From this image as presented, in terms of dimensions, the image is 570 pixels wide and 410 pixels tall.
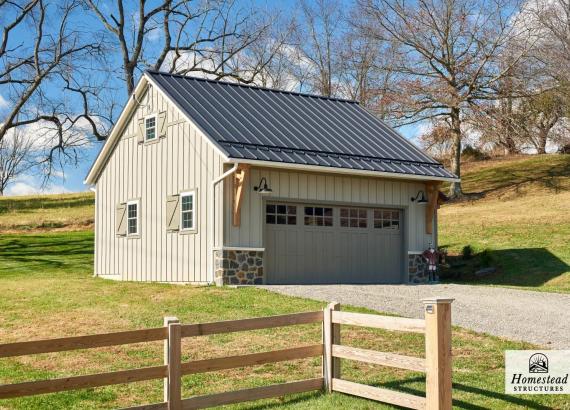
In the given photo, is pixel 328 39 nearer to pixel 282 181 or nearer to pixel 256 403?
pixel 282 181

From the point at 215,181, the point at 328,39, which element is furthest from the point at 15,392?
the point at 328,39

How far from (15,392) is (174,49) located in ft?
98.4

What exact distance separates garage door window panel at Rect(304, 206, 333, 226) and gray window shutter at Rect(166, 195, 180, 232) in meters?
3.24

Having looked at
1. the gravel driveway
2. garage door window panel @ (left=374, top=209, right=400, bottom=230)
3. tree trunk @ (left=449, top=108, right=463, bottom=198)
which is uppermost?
tree trunk @ (left=449, top=108, right=463, bottom=198)

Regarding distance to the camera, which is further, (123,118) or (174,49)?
(174,49)

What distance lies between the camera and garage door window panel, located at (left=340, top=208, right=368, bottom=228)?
20.4 metres

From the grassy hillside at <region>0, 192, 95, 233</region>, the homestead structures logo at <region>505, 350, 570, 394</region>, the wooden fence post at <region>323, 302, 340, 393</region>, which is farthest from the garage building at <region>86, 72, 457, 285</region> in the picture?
the grassy hillside at <region>0, 192, 95, 233</region>

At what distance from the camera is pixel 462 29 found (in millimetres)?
34031

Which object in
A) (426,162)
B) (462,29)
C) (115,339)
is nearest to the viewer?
(115,339)

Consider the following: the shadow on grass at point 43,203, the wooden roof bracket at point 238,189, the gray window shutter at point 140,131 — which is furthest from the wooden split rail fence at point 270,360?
the shadow on grass at point 43,203

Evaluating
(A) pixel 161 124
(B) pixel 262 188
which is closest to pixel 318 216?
(B) pixel 262 188

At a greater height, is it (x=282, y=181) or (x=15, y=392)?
(x=282, y=181)

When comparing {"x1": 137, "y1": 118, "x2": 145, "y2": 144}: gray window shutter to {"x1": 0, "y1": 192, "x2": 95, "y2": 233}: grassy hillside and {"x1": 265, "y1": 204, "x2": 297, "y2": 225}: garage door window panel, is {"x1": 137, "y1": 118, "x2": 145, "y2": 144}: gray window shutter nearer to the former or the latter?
{"x1": 265, "y1": 204, "x2": 297, "y2": 225}: garage door window panel

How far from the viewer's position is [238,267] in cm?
1827
